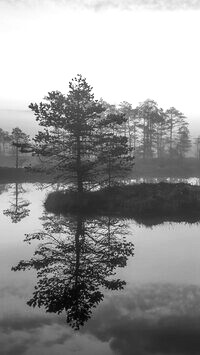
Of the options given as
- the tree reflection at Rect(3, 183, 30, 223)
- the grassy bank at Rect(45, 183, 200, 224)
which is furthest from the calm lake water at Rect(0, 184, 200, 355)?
the grassy bank at Rect(45, 183, 200, 224)

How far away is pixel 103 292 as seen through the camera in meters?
9.88

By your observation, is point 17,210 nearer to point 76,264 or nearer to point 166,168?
point 76,264

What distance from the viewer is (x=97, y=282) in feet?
34.9

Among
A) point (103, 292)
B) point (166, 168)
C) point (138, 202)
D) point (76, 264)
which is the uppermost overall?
point (166, 168)

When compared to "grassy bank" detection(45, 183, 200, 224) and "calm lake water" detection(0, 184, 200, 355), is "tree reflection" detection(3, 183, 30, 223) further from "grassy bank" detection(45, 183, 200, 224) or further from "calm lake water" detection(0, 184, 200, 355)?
"calm lake water" detection(0, 184, 200, 355)

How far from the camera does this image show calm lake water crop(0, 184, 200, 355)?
722cm

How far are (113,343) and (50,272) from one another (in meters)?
4.95

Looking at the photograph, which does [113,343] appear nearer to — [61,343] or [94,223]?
[61,343]

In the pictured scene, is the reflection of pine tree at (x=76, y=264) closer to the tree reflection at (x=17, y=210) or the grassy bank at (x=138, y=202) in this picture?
the tree reflection at (x=17, y=210)

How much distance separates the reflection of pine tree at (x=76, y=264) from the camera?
9148 mm

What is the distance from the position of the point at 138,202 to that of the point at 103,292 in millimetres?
16553

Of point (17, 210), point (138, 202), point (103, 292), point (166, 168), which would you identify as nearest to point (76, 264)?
point (103, 292)

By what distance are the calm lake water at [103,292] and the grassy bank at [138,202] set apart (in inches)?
236

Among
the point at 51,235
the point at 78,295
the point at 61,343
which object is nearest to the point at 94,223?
the point at 51,235
